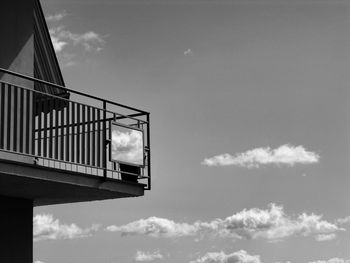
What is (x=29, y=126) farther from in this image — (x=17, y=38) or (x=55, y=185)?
(x=17, y=38)

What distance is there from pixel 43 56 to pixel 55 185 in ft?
21.4

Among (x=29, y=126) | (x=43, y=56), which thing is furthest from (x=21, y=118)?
(x=43, y=56)

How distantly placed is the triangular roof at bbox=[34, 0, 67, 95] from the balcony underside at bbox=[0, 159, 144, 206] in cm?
448

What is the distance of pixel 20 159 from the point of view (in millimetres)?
16750

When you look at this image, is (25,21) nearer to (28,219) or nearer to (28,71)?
(28,71)

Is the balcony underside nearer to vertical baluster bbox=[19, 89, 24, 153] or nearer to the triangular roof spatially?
vertical baluster bbox=[19, 89, 24, 153]

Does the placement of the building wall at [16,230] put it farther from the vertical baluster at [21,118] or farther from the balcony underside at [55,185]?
the vertical baluster at [21,118]

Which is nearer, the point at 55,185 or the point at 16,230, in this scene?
the point at 55,185

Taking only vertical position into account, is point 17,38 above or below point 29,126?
above

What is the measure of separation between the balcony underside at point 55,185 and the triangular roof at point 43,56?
4.48 m

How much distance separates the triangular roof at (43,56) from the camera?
21.0 m

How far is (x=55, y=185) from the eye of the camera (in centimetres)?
1581

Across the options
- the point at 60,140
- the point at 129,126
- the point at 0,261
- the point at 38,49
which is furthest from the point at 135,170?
the point at 38,49

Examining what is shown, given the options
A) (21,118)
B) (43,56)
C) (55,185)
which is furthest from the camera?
(43,56)
